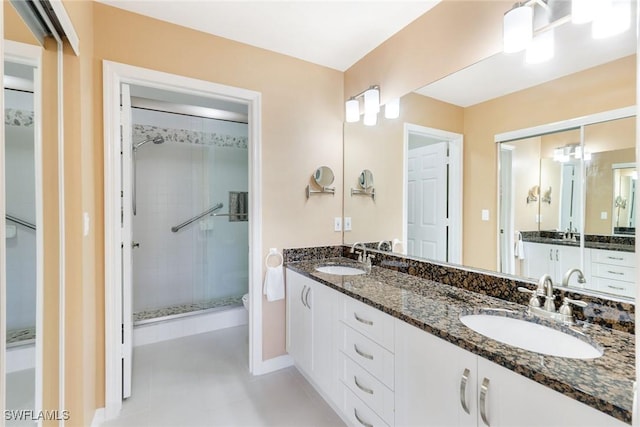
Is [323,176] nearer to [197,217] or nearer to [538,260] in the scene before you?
[538,260]

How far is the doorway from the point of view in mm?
1683

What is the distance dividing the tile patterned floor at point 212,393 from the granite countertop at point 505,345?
836 mm

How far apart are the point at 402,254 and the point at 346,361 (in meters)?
0.81

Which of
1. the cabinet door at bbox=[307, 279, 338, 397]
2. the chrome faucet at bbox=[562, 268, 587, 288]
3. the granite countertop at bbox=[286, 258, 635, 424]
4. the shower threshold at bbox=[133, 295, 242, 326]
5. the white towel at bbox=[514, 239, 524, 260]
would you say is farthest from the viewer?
the shower threshold at bbox=[133, 295, 242, 326]

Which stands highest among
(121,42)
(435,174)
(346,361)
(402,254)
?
(121,42)

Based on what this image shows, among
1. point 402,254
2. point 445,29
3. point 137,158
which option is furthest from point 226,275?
point 445,29

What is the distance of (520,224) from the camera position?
1.39m

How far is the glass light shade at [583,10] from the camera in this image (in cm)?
110

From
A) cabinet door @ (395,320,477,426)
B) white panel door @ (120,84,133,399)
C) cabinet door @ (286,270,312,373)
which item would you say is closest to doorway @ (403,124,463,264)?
cabinet door @ (395,320,477,426)

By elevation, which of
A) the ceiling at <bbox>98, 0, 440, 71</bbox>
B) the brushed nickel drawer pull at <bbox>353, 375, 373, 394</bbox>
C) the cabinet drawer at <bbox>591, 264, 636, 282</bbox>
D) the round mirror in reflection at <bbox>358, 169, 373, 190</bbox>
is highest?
the ceiling at <bbox>98, 0, 440, 71</bbox>

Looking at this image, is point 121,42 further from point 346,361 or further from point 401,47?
point 346,361

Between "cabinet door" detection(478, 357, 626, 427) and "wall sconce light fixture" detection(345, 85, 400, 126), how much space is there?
1670 mm

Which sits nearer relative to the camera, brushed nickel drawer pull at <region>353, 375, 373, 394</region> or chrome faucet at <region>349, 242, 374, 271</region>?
Answer: brushed nickel drawer pull at <region>353, 375, 373, 394</region>

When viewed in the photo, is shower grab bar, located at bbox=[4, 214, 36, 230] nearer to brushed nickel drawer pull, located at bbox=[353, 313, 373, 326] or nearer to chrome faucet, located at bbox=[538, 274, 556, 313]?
brushed nickel drawer pull, located at bbox=[353, 313, 373, 326]
